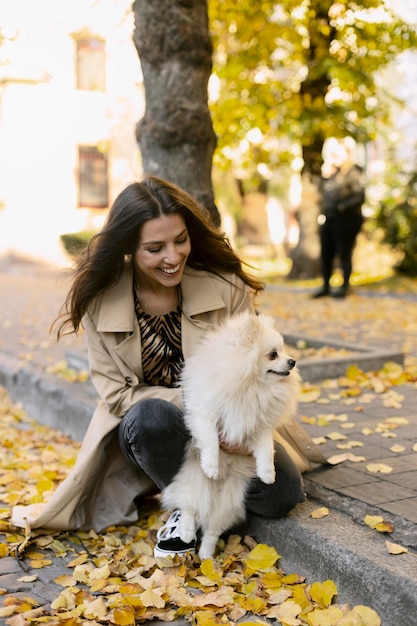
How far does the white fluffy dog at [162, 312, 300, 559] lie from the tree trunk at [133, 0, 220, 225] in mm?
2938

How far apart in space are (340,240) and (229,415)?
379 inches

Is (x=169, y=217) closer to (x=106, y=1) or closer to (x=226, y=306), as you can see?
(x=226, y=306)

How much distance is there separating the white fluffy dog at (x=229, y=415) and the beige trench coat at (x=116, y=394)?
0.29 meters

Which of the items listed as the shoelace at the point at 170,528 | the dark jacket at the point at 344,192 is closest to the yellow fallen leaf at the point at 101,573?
the shoelace at the point at 170,528

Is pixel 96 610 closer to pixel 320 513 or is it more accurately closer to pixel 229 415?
pixel 229 415

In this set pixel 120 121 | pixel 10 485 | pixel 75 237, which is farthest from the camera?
pixel 120 121

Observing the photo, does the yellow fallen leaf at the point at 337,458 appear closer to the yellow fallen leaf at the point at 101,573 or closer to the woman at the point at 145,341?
the woman at the point at 145,341

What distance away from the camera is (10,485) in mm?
4562

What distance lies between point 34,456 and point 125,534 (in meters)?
1.46

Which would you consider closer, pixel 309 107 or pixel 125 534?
pixel 125 534

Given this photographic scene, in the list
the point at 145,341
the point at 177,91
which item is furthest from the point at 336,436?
the point at 177,91

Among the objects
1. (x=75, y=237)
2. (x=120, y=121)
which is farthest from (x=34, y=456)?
(x=120, y=121)

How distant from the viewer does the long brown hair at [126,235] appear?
3547 millimetres

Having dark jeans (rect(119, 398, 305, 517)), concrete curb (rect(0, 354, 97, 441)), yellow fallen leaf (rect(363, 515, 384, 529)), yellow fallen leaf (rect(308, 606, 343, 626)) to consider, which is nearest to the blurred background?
concrete curb (rect(0, 354, 97, 441))
